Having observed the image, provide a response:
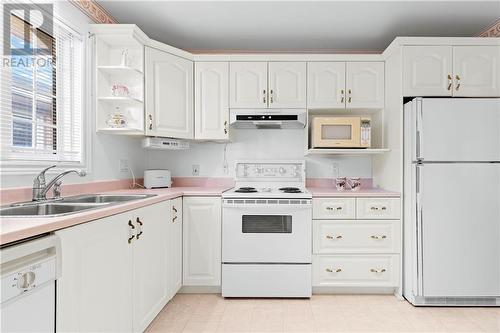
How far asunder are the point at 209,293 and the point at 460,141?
2.47m

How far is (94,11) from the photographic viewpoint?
7.98ft

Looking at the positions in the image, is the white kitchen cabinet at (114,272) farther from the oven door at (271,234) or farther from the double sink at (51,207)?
the oven door at (271,234)

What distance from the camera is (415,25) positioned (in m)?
2.75

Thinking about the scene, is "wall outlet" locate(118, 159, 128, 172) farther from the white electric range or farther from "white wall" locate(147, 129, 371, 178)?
the white electric range

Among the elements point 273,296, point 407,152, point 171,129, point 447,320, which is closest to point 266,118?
point 171,129

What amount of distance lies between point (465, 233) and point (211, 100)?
2478mm

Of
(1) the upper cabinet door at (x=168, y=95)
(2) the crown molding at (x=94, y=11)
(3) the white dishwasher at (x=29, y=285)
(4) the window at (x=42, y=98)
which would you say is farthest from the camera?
(1) the upper cabinet door at (x=168, y=95)

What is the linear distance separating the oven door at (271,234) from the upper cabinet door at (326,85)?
3.35 ft

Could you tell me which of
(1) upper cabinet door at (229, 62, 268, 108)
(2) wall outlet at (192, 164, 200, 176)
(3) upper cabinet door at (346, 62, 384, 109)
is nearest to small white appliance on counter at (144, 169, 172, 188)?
(2) wall outlet at (192, 164, 200, 176)

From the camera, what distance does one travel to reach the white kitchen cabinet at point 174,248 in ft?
7.73

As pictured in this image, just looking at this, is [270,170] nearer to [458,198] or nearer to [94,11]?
[458,198]

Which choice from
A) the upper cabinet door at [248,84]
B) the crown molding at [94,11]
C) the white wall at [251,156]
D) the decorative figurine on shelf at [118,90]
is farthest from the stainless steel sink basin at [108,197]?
the crown molding at [94,11]

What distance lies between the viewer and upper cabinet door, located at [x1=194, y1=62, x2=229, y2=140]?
293 centimetres

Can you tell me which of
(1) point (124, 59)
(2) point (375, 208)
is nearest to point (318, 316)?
(2) point (375, 208)
